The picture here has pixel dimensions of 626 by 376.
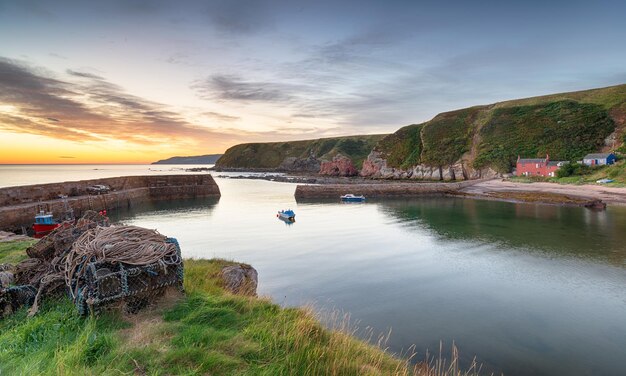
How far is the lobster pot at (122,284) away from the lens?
22.9 ft

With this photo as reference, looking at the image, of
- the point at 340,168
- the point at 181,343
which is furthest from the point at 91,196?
the point at 340,168

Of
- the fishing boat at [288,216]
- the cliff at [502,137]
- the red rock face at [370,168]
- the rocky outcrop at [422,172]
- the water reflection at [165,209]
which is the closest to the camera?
the fishing boat at [288,216]

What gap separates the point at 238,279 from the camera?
14.0m

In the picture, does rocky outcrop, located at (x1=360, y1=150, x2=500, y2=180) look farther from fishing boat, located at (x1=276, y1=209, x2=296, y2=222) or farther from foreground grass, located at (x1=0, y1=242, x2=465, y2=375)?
foreground grass, located at (x1=0, y1=242, x2=465, y2=375)

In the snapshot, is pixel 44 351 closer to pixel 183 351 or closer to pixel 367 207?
pixel 183 351

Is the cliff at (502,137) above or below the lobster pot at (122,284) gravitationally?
above

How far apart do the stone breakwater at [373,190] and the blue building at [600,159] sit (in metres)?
24.6

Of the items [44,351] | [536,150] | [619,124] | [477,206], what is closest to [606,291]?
[44,351]

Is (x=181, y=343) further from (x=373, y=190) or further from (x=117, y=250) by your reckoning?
(x=373, y=190)

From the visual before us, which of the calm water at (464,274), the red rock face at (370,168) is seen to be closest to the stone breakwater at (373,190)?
the calm water at (464,274)

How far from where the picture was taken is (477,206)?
2157 inches

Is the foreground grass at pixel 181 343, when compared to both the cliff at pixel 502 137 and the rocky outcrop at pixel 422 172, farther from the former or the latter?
the rocky outcrop at pixel 422 172

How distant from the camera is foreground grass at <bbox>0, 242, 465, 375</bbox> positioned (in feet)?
17.4

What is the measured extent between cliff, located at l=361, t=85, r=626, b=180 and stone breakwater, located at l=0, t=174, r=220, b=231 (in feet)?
220
